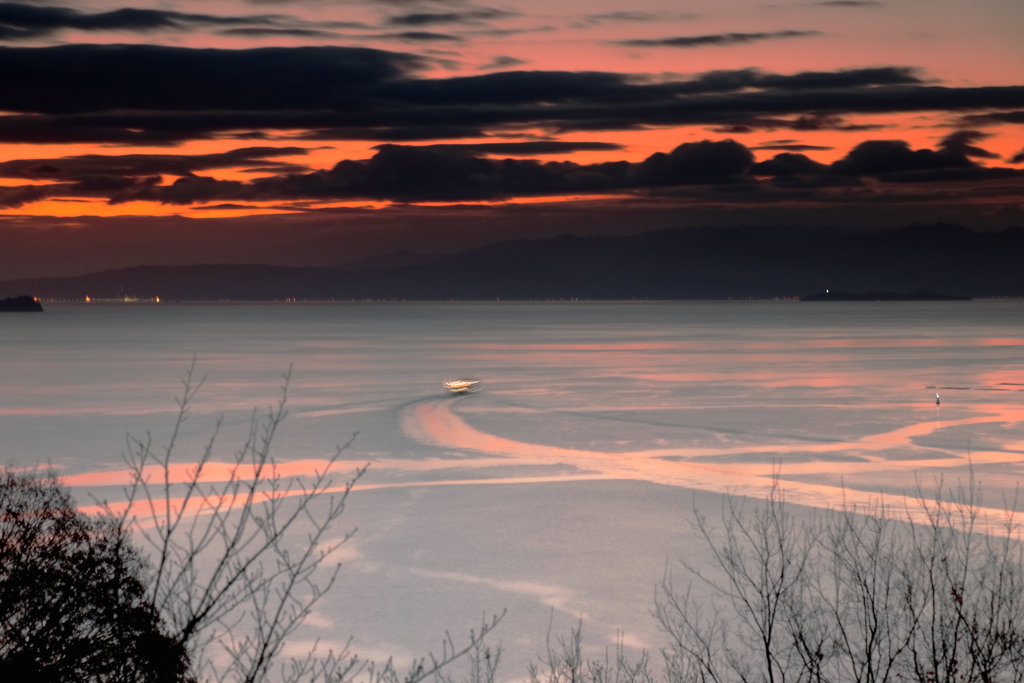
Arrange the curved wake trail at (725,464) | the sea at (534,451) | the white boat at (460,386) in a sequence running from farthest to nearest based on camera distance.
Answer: the white boat at (460,386), the curved wake trail at (725,464), the sea at (534,451)

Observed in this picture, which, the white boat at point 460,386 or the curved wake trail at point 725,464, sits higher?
the curved wake trail at point 725,464

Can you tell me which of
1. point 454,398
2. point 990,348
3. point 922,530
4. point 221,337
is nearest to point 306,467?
point 922,530

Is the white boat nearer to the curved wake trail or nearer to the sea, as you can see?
the sea

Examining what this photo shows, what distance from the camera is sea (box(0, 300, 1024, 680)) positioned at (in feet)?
63.9

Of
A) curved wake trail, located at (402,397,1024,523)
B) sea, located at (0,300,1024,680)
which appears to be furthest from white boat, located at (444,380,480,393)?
curved wake trail, located at (402,397,1024,523)

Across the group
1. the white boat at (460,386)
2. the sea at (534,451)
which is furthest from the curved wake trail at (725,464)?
the white boat at (460,386)

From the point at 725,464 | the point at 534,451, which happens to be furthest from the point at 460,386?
the point at 725,464

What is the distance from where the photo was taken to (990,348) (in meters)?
92.6

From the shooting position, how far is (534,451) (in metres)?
35.2

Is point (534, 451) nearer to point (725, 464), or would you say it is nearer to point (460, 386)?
point (725, 464)

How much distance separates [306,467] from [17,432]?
15693 millimetres

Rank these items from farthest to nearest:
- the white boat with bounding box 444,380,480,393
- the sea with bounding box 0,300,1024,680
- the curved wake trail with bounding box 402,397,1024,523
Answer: the white boat with bounding box 444,380,480,393, the curved wake trail with bounding box 402,397,1024,523, the sea with bounding box 0,300,1024,680

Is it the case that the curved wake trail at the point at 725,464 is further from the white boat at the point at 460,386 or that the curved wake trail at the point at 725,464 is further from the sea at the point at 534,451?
the white boat at the point at 460,386

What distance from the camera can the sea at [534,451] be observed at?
1948cm
